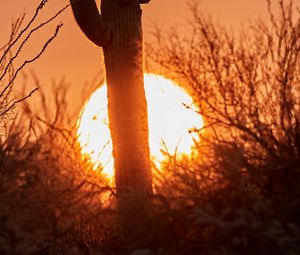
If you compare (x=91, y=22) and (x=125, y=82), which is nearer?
(x=91, y=22)

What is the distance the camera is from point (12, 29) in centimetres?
648

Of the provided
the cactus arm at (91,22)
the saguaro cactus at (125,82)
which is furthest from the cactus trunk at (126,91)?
the cactus arm at (91,22)

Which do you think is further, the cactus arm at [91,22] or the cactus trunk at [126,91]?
the cactus trunk at [126,91]

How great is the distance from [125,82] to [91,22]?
0.81 m

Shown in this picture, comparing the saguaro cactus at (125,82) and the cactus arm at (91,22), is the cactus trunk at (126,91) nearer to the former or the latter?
the saguaro cactus at (125,82)

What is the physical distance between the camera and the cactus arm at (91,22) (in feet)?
23.4

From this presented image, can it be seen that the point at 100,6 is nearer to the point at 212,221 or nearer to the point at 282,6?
the point at 282,6

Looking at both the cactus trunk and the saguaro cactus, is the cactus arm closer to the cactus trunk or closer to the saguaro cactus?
the saguaro cactus

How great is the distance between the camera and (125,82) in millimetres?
7602

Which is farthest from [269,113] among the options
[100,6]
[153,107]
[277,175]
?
[153,107]

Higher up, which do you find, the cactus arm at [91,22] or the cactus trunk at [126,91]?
the cactus arm at [91,22]

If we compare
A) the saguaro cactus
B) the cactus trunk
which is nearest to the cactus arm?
the saguaro cactus

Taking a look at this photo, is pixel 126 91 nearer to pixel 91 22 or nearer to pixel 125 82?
pixel 125 82

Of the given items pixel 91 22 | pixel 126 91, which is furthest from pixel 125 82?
pixel 91 22
